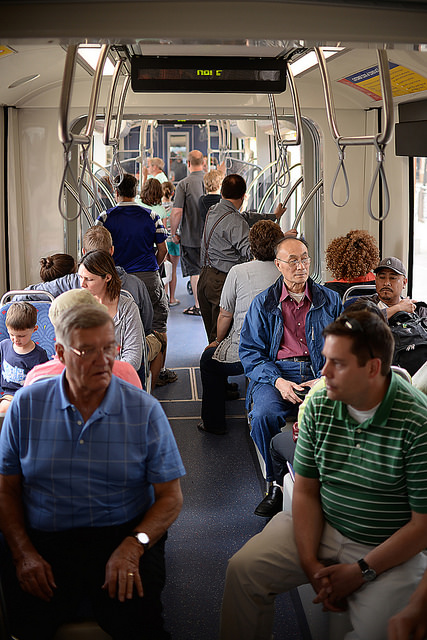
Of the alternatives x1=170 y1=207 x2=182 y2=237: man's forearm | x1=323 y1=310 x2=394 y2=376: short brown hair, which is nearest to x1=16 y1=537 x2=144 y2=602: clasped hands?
x1=323 y1=310 x2=394 y2=376: short brown hair

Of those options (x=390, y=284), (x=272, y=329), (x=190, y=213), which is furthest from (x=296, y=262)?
(x=190, y=213)

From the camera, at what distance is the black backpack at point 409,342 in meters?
3.56

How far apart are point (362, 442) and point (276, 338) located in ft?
5.40

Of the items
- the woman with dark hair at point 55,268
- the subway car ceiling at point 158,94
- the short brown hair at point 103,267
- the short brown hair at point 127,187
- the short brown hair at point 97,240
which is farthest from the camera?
the short brown hair at point 127,187

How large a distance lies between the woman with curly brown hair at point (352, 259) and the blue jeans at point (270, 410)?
42.9 inches

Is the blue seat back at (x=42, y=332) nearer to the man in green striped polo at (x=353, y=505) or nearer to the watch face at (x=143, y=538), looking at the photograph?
the watch face at (x=143, y=538)

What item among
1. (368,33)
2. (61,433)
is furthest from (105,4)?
(61,433)

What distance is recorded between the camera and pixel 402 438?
1.98m

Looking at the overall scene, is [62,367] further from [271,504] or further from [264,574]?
[271,504]

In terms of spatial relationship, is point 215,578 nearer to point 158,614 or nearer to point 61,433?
point 158,614

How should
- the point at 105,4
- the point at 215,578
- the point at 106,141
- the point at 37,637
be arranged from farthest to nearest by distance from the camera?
the point at 106,141 → the point at 215,578 → the point at 37,637 → the point at 105,4

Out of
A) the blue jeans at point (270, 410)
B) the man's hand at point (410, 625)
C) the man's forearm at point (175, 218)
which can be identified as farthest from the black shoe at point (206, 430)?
the man's forearm at point (175, 218)

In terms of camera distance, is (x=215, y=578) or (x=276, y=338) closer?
(x=215, y=578)

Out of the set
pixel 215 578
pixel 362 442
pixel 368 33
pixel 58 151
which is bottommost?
pixel 215 578
